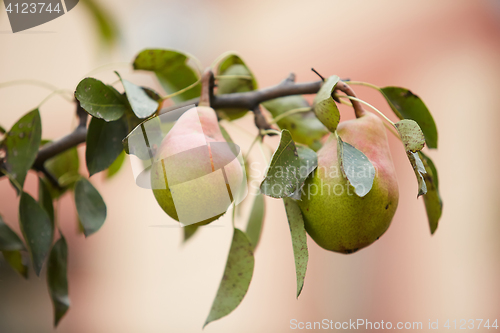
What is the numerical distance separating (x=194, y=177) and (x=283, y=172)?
2.4 inches

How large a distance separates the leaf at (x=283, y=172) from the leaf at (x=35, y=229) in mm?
238

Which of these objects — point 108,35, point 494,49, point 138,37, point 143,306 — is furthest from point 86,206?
point 494,49

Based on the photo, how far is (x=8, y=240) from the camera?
1.26 ft

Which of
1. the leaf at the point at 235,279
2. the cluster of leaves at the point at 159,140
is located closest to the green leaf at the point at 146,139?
the cluster of leaves at the point at 159,140

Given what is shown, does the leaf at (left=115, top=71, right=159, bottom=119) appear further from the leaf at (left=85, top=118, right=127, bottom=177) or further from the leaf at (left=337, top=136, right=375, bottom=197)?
the leaf at (left=337, top=136, right=375, bottom=197)

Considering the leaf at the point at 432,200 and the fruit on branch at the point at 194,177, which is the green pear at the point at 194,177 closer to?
the fruit on branch at the point at 194,177

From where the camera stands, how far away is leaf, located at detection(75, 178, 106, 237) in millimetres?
350

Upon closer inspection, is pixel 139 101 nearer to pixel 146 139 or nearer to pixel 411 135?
pixel 146 139

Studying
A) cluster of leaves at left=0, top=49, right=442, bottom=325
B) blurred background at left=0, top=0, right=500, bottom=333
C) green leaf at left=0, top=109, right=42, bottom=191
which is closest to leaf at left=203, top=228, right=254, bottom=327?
cluster of leaves at left=0, top=49, right=442, bottom=325

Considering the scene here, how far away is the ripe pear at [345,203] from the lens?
26 centimetres

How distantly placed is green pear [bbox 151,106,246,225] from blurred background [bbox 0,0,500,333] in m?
0.74

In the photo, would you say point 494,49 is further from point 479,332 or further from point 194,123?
point 194,123

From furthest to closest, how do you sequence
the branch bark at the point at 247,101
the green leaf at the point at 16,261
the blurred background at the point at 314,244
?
1. the blurred background at the point at 314,244
2. the green leaf at the point at 16,261
3. the branch bark at the point at 247,101

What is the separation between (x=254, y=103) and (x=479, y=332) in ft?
4.03
